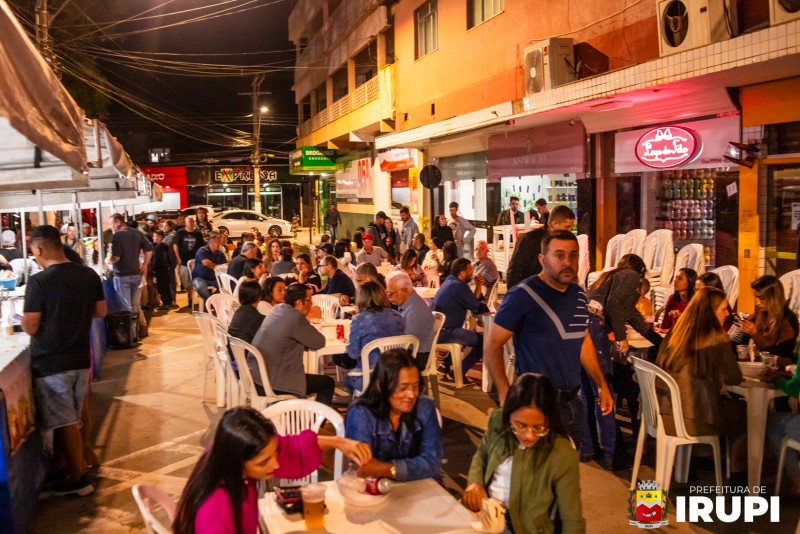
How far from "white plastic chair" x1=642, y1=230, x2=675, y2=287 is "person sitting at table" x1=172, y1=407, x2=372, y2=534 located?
9.74 meters

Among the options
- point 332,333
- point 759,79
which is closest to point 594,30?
point 759,79

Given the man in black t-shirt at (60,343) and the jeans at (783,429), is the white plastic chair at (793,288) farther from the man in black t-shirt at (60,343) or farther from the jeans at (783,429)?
the man in black t-shirt at (60,343)

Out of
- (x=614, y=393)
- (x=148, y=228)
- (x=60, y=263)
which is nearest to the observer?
(x=60, y=263)

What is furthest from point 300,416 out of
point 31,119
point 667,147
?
point 667,147

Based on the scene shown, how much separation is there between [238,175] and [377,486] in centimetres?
5208

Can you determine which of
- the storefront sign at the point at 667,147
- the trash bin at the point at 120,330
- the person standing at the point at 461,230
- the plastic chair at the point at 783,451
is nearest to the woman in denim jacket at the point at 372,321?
the plastic chair at the point at 783,451

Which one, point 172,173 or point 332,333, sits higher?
point 172,173

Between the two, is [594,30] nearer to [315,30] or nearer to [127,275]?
[127,275]

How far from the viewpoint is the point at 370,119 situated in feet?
83.2

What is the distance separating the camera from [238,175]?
53.7m

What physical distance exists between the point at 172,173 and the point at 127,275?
1714 inches

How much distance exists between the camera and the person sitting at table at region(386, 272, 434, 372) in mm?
7121

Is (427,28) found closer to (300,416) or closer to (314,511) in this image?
(300,416)

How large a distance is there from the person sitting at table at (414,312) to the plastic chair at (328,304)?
200 centimetres
